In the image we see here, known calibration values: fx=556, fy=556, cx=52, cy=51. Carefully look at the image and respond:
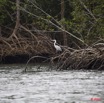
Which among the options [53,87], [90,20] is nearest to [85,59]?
[90,20]

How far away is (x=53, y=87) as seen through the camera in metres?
19.8

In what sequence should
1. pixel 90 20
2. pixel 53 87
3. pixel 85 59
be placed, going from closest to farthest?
pixel 53 87
pixel 85 59
pixel 90 20

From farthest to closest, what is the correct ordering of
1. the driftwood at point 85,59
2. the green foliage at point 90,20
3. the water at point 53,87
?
the green foliage at point 90,20, the driftwood at point 85,59, the water at point 53,87

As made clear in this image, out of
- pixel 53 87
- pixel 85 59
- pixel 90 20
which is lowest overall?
pixel 85 59

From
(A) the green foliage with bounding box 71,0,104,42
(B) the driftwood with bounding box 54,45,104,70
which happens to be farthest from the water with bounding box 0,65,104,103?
(A) the green foliage with bounding box 71,0,104,42

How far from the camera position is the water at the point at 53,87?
16.7 m

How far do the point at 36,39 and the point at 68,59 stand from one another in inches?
417

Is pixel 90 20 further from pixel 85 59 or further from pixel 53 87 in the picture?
pixel 53 87

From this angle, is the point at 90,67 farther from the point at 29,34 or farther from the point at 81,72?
the point at 29,34

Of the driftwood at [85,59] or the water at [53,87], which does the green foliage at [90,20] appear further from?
the water at [53,87]

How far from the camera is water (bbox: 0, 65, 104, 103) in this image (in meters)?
16.7

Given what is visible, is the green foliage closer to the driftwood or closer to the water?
the driftwood

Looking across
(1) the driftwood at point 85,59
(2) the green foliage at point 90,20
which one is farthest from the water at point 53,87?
(2) the green foliage at point 90,20

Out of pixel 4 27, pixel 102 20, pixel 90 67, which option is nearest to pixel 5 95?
pixel 90 67
